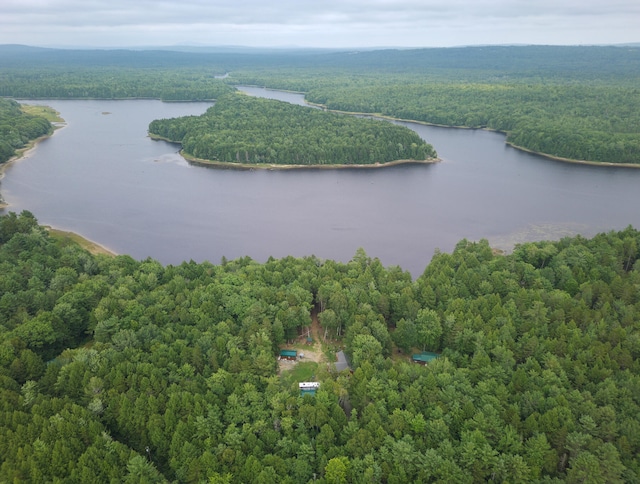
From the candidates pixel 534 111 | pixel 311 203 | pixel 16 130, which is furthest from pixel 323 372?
pixel 534 111

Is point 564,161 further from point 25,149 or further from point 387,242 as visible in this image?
point 25,149

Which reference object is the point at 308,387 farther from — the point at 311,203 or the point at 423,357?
the point at 311,203

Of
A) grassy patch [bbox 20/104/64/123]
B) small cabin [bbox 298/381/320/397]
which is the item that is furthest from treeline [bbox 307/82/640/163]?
small cabin [bbox 298/381/320/397]

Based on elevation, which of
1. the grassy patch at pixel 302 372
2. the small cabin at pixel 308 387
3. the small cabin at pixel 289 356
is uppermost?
the small cabin at pixel 308 387

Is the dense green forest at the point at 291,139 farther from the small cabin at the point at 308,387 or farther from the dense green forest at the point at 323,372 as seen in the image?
the small cabin at the point at 308,387

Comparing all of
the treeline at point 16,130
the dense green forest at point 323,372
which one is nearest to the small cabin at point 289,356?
the dense green forest at point 323,372

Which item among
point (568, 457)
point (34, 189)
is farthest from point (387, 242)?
point (34, 189)

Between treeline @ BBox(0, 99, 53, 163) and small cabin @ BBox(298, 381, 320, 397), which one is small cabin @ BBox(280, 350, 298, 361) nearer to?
small cabin @ BBox(298, 381, 320, 397)
